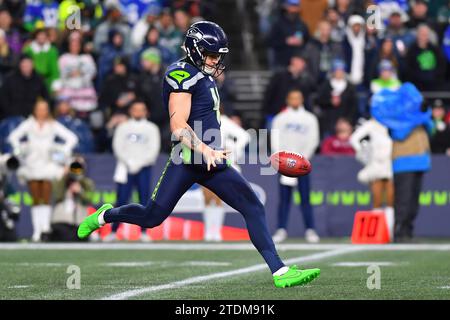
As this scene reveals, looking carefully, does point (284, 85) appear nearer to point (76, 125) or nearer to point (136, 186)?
point (136, 186)

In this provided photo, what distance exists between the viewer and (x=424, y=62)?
18297mm

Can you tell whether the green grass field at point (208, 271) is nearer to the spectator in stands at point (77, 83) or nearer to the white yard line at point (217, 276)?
the white yard line at point (217, 276)

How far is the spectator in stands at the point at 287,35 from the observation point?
18778 mm

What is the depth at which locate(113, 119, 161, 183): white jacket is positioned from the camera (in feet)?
53.1

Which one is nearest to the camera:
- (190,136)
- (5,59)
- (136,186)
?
(190,136)

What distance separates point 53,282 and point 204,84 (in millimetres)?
1889

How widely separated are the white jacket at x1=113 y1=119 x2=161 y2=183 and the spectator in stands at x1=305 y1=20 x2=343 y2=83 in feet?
10.3

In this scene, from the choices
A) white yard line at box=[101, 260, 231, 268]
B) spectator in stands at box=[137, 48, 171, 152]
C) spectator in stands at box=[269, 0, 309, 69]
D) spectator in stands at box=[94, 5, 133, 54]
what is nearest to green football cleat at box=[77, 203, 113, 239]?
white yard line at box=[101, 260, 231, 268]

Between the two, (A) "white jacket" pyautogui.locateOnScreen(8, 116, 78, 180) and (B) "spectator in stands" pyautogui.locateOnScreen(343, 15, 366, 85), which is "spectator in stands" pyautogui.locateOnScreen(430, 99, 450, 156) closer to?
(B) "spectator in stands" pyautogui.locateOnScreen(343, 15, 366, 85)

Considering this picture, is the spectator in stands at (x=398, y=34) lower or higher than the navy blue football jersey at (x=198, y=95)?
higher

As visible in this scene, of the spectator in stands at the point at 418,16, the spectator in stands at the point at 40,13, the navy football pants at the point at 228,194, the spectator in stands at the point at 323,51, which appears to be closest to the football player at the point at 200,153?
the navy football pants at the point at 228,194

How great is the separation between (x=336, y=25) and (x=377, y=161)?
3.58 meters

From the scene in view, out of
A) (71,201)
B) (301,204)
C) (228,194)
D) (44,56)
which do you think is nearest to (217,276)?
(228,194)

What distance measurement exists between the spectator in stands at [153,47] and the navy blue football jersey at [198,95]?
9693mm
